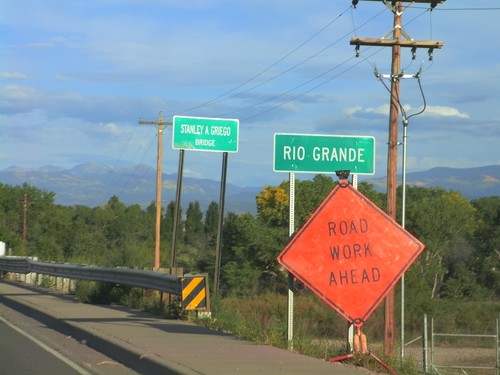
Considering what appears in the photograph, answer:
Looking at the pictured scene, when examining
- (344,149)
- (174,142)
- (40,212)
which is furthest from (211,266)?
(344,149)

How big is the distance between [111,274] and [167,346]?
28.3 ft

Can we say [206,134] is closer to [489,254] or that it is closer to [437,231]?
[437,231]

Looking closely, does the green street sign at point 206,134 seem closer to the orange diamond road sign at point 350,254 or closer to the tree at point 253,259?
the orange diamond road sign at point 350,254

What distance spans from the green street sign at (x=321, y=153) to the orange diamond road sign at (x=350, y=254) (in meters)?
1.32

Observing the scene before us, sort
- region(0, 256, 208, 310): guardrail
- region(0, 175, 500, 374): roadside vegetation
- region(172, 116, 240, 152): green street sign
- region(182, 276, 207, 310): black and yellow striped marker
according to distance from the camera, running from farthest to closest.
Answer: region(0, 175, 500, 374): roadside vegetation < region(172, 116, 240, 152): green street sign < region(0, 256, 208, 310): guardrail < region(182, 276, 207, 310): black and yellow striped marker

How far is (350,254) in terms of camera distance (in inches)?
415

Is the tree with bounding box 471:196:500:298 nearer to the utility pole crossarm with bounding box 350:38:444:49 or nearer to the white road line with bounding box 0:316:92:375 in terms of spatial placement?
the utility pole crossarm with bounding box 350:38:444:49

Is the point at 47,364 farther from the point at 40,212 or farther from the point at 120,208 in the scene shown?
the point at 120,208

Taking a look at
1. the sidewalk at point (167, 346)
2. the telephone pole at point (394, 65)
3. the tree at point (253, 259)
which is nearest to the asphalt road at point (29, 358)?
the sidewalk at point (167, 346)

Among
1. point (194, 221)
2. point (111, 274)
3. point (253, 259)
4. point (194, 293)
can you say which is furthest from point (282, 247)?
point (194, 221)

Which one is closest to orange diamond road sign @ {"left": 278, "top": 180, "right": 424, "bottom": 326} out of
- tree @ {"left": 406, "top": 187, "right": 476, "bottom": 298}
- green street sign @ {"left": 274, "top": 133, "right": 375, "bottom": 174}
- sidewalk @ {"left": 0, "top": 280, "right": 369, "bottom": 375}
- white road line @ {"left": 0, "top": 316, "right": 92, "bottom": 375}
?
sidewalk @ {"left": 0, "top": 280, "right": 369, "bottom": 375}

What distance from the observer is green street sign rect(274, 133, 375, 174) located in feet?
39.5

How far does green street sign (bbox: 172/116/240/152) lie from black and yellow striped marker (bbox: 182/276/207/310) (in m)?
4.13

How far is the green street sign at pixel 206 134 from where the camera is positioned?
18281mm
